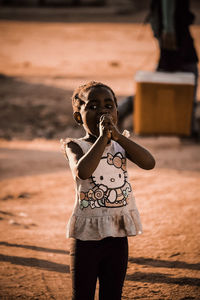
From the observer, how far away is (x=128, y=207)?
1951mm

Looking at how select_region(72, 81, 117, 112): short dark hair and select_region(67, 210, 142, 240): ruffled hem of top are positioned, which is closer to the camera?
select_region(67, 210, 142, 240): ruffled hem of top

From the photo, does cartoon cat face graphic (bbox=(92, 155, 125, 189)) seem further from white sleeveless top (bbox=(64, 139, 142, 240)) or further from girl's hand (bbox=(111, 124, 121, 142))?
girl's hand (bbox=(111, 124, 121, 142))

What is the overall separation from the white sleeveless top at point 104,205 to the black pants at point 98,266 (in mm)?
57

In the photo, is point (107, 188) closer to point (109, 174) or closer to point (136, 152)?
point (109, 174)

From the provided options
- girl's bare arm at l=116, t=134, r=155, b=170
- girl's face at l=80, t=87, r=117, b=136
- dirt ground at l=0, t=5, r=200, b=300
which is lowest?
dirt ground at l=0, t=5, r=200, b=300

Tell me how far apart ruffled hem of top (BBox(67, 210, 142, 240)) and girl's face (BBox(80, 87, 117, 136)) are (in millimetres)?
404

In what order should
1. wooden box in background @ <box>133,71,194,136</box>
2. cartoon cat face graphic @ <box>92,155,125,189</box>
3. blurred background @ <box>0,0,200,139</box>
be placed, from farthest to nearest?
blurred background @ <box>0,0,200,139</box> < wooden box in background @ <box>133,71,194,136</box> < cartoon cat face graphic @ <box>92,155,125,189</box>

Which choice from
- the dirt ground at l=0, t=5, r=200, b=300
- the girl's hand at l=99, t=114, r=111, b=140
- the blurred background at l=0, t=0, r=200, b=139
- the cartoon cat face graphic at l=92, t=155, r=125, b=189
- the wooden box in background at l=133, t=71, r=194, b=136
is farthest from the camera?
the blurred background at l=0, t=0, r=200, b=139

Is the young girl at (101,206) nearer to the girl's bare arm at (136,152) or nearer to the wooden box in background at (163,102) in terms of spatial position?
the girl's bare arm at (136,152)

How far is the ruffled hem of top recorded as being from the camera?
184 cm

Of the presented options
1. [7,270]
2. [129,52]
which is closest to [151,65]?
[129,52]

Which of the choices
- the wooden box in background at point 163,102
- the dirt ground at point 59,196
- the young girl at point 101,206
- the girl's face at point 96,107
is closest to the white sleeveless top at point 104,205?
the young girl at point 101,206

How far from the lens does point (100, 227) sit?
6.08ft

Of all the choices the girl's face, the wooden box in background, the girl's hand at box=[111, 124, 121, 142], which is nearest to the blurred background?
the wooden box in background
